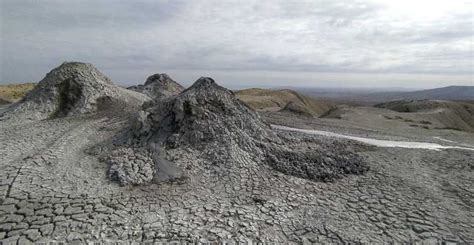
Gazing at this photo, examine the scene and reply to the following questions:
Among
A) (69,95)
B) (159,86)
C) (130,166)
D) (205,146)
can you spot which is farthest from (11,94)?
(205,146)

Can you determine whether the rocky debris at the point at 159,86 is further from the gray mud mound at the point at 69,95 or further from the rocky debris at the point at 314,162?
the rocky debris at the point at 314,162

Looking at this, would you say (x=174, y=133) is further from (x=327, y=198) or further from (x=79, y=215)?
(x=327, y=198)

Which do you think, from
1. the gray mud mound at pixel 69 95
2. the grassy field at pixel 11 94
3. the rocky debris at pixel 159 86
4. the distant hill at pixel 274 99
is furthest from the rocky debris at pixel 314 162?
the distant hill at pixel 274 99

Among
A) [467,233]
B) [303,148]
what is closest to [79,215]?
[303,148]

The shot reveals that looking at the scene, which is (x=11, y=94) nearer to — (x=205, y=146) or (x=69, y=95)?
(x=69, y=95)

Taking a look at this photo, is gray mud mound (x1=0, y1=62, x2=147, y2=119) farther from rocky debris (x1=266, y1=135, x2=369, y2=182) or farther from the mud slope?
the mud slope

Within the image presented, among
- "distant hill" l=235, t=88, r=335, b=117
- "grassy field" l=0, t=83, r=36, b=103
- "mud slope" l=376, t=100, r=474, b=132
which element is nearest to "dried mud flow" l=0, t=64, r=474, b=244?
"mud slope" l=376, t=100, r=474, b=132
